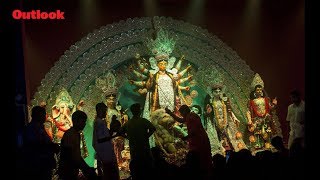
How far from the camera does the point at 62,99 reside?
31.4ft

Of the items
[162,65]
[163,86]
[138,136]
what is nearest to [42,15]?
[162,65]

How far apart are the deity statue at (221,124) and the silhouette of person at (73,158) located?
4764mm

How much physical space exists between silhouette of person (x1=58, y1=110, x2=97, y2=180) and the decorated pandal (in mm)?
3614

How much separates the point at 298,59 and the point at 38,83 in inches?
209

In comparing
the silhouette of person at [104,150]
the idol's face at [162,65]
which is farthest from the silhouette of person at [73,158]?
the idol's face at [162,65]

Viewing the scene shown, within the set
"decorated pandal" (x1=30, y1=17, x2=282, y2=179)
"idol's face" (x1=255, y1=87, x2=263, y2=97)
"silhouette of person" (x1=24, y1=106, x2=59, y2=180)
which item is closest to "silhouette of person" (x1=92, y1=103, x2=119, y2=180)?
"silhouette of person" (x1=24, y1=106, x2=59, y2=180)

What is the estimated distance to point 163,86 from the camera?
10141 millimetres

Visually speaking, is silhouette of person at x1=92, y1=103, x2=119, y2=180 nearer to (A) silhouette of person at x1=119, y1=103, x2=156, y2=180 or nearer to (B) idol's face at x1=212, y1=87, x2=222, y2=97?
(A) silhouette of person at x1=119, y1=103, x2=156, y2=180

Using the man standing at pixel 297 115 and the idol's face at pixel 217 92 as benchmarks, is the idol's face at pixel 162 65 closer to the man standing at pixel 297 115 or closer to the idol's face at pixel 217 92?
the idol's face at pixel 217 92

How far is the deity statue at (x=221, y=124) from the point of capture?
33.7 feet

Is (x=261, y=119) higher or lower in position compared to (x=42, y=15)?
lower

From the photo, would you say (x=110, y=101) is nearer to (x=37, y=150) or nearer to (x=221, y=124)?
(x=221, y=124)

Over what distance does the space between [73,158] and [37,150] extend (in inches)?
15.8

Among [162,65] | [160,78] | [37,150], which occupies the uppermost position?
[162,65]
